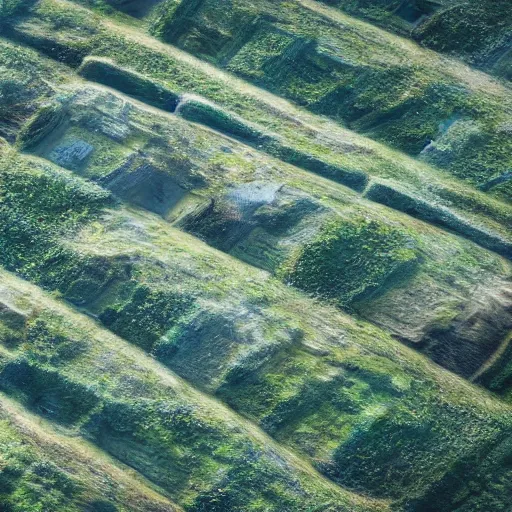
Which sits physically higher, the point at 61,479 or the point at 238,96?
the point at 238,96

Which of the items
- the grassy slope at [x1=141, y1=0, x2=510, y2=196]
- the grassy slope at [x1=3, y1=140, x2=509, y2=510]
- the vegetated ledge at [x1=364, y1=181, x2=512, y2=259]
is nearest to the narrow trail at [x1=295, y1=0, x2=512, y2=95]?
the grassy slope at [x1=141, y1=0, x2=510, y2=196]

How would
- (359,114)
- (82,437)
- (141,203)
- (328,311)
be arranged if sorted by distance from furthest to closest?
(359,114), (141,203), (328,311), (82,437)

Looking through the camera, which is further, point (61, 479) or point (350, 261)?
point (350, 261)

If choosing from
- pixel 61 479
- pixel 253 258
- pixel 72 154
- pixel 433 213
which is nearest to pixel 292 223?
pixel 253 258

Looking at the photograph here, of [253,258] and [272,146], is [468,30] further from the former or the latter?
[253,258]

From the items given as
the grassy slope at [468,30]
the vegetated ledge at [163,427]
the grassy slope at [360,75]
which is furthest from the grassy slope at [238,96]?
the vegetated ledge at [163,427]

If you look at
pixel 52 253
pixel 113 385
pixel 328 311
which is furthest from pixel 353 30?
pixel 113 385

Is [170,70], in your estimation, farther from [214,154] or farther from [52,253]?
[52,253]

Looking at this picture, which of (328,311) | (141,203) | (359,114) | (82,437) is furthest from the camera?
(359,114)
